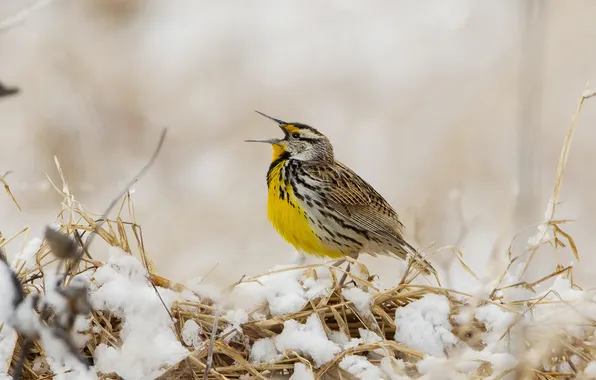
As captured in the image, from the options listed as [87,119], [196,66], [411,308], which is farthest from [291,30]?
[411,308]

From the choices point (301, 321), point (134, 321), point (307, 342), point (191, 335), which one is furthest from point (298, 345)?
point (134, 321)

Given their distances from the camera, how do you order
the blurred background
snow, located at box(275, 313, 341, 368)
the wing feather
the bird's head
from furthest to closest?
the blurred background < the bird's head < the wing feather < snow, located at box(275, 313, 341, 368)

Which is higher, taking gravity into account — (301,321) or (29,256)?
(301,321)

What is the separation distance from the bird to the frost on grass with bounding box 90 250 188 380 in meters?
1.86

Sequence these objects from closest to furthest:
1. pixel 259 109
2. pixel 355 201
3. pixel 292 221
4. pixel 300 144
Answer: pixel 292 221
pixel 355 201
pixel 300 144
pixel 259 109

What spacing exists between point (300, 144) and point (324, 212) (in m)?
0.51

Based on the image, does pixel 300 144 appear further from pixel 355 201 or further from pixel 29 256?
pixel 29 256

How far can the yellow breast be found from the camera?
14.9 feet

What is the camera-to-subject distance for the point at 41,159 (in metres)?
6.29

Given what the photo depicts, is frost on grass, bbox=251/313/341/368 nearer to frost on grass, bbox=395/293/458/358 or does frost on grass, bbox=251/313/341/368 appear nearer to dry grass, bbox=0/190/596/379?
dry grass, bbox=0/190/596/379

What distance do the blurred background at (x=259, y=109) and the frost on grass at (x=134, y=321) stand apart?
2656 mm

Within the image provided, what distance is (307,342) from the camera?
2590 mm

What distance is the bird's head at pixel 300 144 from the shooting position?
4.93 meters

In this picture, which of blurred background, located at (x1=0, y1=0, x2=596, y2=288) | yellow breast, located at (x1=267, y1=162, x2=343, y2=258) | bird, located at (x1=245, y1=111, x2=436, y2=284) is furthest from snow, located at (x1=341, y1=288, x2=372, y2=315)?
blurred background, located at (x1=0, y1=0, x2=596, y2=288)
